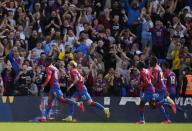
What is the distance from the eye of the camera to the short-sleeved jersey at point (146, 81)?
75.5ft

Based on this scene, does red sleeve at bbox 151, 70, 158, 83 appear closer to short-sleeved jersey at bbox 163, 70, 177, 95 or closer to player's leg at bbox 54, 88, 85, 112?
short-sleeved jersey at bbox 163, 70, 177, 95

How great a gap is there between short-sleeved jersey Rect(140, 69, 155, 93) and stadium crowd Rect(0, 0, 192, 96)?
2.16 metres

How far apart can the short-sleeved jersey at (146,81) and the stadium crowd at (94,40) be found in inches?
85.2

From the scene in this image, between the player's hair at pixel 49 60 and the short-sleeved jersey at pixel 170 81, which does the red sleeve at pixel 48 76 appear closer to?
the player's hair at pixel 49 60

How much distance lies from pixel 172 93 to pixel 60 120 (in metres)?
4.09

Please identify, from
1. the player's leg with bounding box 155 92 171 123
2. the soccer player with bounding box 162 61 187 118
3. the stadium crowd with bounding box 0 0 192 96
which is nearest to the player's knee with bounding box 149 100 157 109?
the player's leg with bounding box 155 92 171 123

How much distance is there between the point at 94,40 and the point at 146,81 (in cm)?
436

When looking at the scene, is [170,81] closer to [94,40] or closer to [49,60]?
[94,40]

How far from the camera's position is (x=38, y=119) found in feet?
79.7

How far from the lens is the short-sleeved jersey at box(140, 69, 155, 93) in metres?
23.0

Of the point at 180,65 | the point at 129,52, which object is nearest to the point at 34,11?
the point at 129,52


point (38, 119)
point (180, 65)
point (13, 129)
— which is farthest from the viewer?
point (180, 65)

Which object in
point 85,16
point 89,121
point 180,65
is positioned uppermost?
point 85,16

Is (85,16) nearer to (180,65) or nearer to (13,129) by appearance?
(180,65)
